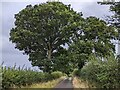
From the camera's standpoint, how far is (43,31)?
48.0 metres

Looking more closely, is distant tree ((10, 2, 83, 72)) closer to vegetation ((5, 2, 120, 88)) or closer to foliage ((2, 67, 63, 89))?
vegetation ((5, 2, 120, 88))

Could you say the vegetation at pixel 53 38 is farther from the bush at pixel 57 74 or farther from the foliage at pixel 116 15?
the foliage at pixel 116 15

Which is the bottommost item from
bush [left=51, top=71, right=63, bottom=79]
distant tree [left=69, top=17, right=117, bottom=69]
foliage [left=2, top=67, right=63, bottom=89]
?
foliage [left=2, top=67, right=63, bottom=89]

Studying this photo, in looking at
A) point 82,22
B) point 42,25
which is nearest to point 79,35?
point 82,22

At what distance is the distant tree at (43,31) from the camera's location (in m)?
47.6

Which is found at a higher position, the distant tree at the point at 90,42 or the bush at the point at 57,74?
the distant tree at the point at 90,42

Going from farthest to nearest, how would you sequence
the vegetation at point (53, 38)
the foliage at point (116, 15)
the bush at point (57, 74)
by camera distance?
1. the vegetation at point (53, 38)
2. the bush at point (57, 74)
3. the foliage at point (116, 15)

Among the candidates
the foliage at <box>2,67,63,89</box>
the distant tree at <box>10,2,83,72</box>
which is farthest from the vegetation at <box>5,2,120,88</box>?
the foliage at <box>2,67,63,89</box>

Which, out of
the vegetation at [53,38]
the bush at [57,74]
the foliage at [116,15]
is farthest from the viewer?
the vegetation at [53,38]

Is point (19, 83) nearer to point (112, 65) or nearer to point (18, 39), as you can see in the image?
point (112, 65)

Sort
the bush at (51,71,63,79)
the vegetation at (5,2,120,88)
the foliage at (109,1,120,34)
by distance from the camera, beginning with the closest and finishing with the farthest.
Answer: the foliage at (109,1,120,34) < the bush at (51,71,63,79) < the vegetation at (5,2,120,88)

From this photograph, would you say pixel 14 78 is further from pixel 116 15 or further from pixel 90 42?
pixel 90 42

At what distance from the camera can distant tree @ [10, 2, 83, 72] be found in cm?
4759

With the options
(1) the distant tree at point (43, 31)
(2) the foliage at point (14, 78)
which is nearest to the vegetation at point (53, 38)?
(1) the distant tree at point (43, 31)
